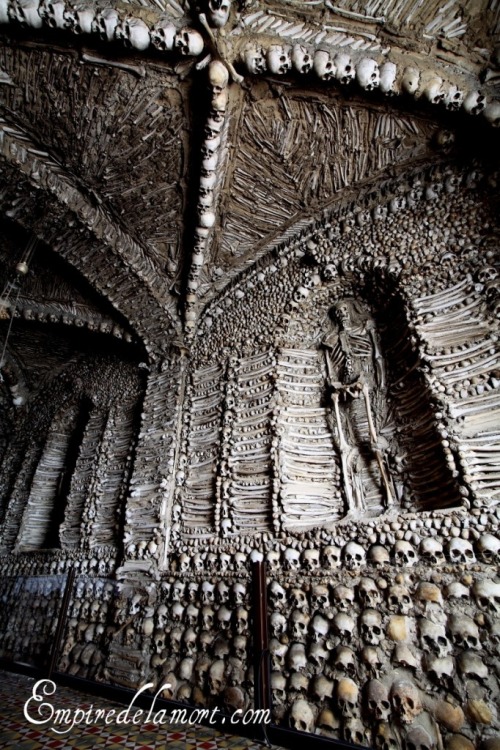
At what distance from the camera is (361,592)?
91.0 inches

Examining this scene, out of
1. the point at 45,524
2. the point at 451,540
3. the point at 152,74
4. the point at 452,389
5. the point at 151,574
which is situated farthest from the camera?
the point at 45,524

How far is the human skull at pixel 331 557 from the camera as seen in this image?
253cm

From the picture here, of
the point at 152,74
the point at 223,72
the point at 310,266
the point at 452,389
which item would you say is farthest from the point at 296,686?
the point at 152,74

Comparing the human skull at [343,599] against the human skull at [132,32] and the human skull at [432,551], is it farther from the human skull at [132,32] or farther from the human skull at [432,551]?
the human skull at [132,32]

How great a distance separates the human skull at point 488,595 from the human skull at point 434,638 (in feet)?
0.79

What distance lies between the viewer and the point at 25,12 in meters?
2.44

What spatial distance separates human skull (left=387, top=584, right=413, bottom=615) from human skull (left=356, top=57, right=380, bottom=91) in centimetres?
325

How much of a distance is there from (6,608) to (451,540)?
518cm

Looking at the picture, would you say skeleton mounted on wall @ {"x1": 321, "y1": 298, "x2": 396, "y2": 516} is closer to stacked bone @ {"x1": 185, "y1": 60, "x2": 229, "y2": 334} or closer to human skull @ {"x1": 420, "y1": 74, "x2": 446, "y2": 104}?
stacked bone @ {"x1": 185, "y1": 60, "x2": 229, "y2": 334}

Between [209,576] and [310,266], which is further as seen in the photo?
[310,266]

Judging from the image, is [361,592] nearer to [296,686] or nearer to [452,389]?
[296,686]

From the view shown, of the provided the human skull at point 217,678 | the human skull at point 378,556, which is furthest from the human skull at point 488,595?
the human skull at point 217,678

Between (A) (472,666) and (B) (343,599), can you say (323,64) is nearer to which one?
(B) (343,599)

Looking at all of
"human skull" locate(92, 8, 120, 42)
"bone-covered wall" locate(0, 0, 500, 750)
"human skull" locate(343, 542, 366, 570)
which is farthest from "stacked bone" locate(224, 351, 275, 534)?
"human skull" locate(92, 8, 120, 42)
